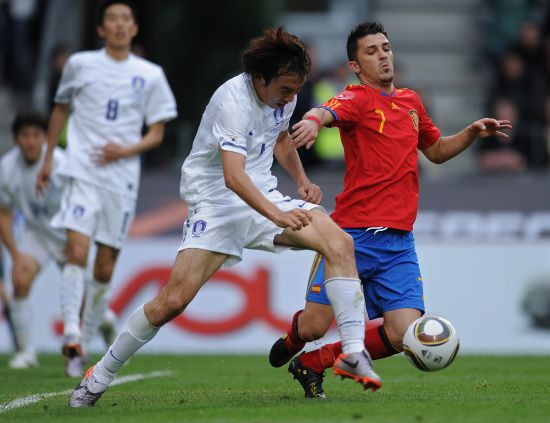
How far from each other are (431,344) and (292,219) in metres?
1.17

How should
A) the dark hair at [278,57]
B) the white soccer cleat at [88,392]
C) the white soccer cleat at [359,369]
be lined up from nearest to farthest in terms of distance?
the white soccer cleat at [359,369] < the dark hair at [278,57] < the white soccer cleat at [88,392]

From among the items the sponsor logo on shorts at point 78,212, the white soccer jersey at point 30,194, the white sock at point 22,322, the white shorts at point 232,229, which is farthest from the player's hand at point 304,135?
the white sock at point 22,322

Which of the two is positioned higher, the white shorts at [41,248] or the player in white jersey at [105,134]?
the player in white jersey at [105,134]

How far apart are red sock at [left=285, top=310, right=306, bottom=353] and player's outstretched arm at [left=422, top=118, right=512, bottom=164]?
1.38 metres

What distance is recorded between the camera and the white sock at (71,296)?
10.7 m

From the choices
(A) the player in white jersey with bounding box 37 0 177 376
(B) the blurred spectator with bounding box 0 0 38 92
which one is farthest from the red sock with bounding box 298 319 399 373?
(B) the blurred spectator with bounding box 0 0 38 92

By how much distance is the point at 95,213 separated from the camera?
11.1 m

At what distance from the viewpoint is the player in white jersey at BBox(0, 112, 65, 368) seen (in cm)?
1229

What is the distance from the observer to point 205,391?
9.08 m

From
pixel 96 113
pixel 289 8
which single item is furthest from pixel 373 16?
pixel 96 113

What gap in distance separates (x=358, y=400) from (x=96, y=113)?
4220 mm

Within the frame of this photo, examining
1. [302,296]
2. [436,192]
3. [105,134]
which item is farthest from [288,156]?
[436,192]

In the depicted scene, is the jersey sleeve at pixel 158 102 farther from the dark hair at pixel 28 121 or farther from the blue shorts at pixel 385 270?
the blue shorts at pixel 385 270

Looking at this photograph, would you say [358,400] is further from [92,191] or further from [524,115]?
[524,115]
